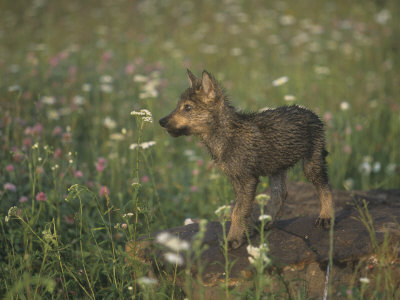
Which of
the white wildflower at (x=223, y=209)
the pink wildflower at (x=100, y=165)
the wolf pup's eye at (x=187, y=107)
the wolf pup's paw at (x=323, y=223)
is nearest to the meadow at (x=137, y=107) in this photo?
the pink wildflower at (x=100, y=165)

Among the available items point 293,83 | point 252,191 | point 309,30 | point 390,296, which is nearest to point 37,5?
point 309,30

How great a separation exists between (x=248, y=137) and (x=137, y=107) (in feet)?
14.4

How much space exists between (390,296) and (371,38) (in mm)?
9386

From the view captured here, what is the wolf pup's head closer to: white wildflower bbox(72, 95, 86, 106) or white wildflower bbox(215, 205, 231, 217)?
white wildflower bbox(215, 205, 231, 217)

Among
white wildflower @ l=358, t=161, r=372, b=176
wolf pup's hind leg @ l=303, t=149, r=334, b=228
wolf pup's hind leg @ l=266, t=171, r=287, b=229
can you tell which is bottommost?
white wildflower @ l=358, t=161, r=372, b=176

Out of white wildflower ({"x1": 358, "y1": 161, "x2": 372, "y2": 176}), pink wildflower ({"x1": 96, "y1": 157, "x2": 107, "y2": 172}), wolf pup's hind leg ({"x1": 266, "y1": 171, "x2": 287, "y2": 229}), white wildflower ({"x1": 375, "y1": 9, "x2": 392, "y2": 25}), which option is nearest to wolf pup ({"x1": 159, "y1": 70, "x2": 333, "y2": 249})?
wolf pup's hind leg ({"x1": 266, "y1": 171, "x2": 287, "y2": 229})

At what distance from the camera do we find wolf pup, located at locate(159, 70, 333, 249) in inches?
153

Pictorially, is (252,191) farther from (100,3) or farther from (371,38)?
(100,3)

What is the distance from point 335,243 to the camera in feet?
11.6

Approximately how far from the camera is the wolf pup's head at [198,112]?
398 cm

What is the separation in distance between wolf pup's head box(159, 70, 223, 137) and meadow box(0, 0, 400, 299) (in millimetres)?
303

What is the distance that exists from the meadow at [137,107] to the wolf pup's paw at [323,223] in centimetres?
109

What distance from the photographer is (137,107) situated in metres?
8.02

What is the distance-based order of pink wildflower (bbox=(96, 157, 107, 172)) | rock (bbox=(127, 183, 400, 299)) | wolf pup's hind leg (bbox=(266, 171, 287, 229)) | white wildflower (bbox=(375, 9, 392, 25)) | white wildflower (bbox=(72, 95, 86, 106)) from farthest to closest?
white wildflower (bbox=(375, 9, 392, 25)) → white wildflower (bbox=(72, 95, 86, 106)) → pink wildflower (bbox=(96, 157, 107, 172)) → wolf pup's hind leg (bbox=(266, 171, 287, 229)) → rock (bbox=(127, 183, 400, 299))
